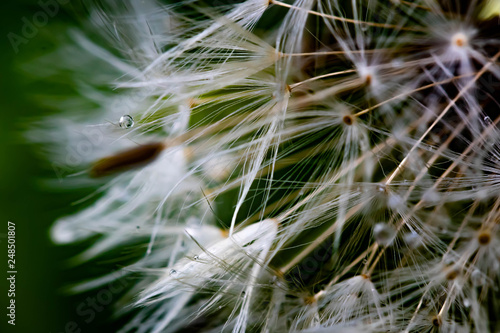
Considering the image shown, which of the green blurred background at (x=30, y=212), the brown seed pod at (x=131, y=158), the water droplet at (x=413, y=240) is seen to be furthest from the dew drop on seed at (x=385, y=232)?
the green blurred background at (x=30, y=212)

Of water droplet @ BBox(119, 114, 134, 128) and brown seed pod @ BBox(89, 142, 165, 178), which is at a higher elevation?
water droplet @ BBox(119, 114, 134, 128)

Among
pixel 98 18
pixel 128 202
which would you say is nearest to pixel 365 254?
pixel 128 202

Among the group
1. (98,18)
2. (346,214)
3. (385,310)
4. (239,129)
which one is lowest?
(385,310)

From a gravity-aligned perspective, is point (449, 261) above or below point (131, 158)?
below

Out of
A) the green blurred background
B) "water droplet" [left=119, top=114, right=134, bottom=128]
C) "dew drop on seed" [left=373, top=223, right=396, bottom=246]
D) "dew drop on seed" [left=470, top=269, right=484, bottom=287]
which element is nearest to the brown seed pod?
"water droplet" [left=119, top=114, right=134, bottom=128]

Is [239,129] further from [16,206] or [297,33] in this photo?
[16,206]

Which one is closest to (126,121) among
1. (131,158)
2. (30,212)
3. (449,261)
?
(131,158)

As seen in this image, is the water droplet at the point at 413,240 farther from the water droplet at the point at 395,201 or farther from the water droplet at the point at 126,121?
the water droplet at the point at 126,121

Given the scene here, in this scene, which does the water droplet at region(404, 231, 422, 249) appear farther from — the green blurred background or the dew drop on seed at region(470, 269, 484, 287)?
the green blurred background

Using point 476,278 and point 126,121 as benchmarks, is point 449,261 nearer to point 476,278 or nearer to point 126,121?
point 476,278
